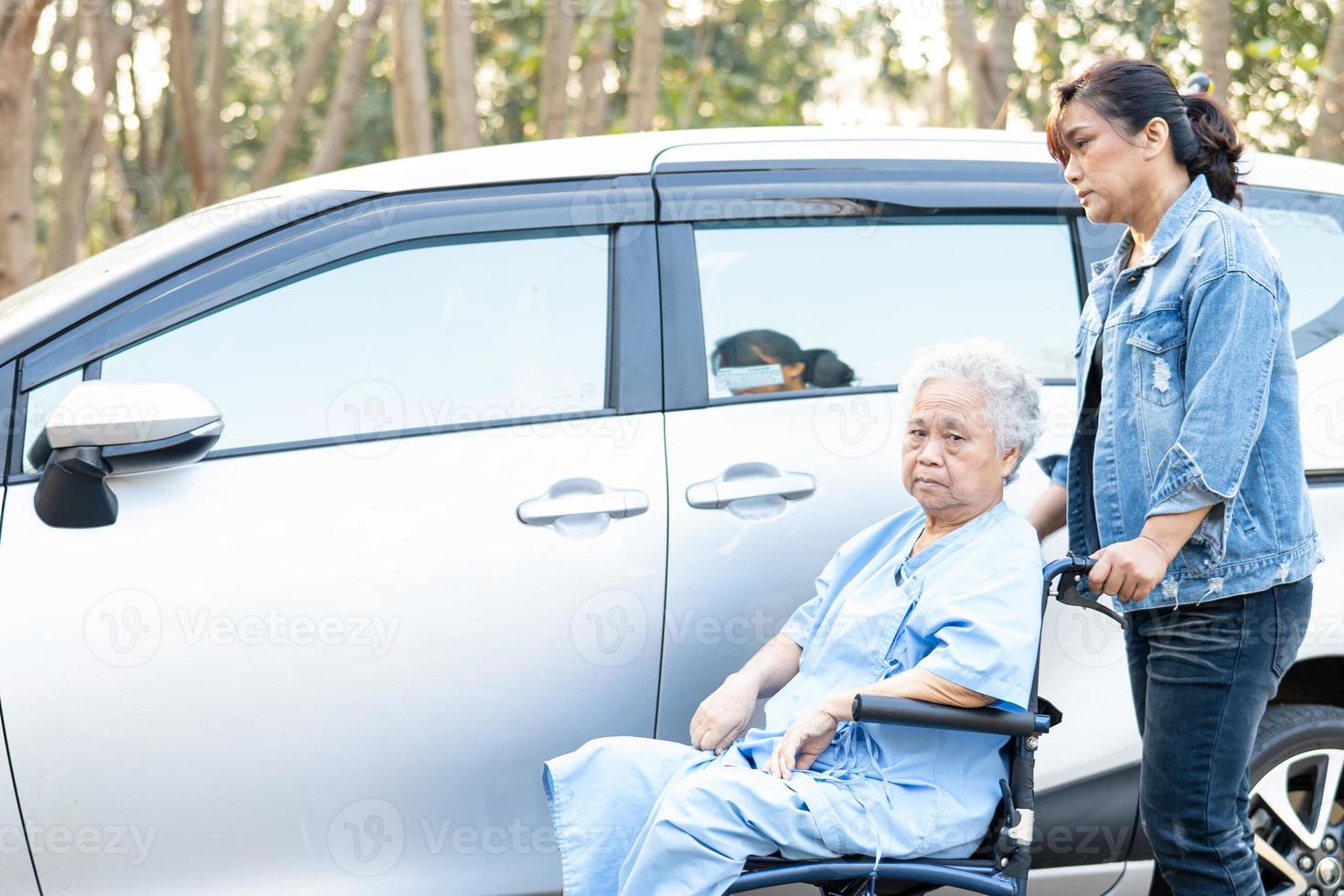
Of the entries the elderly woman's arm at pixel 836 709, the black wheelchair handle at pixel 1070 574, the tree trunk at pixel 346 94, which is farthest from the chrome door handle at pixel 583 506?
the tree trunk at pixel 346 94

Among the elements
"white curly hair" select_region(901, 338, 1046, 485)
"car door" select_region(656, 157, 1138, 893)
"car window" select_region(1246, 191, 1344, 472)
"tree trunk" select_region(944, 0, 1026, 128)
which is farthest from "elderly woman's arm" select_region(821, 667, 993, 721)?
"tree trunk" select_region(944, 0, 1026, 128)

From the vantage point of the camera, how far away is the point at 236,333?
266 cm

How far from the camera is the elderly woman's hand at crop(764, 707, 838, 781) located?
7.52 feet

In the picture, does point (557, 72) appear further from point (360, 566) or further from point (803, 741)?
point (803, 741)

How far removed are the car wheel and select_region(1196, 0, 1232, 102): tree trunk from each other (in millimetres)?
3223

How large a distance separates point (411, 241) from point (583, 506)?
2.12ft

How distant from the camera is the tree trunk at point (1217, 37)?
5.30 meters

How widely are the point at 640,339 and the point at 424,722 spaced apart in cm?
88

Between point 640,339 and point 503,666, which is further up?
point 640,339

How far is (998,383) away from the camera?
2.42 m

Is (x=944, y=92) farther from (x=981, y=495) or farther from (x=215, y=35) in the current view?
(x=981, y=495)

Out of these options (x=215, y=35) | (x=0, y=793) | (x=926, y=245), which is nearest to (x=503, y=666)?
(x=0, y=793)

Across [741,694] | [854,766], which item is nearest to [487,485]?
[741,694]

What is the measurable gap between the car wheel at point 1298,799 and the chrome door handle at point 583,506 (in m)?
1.38
